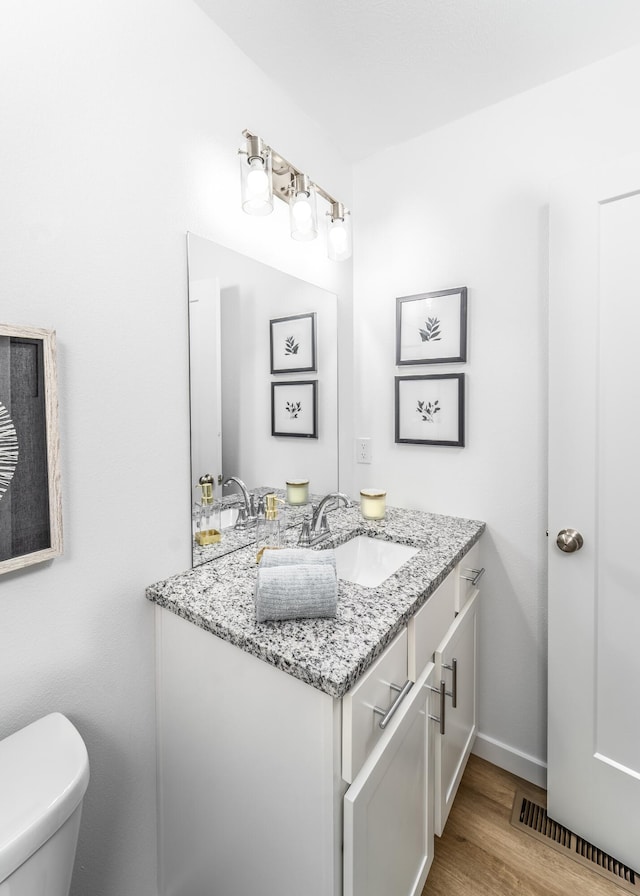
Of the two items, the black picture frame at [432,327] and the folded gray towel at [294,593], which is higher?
the black picture frame at [432,327]

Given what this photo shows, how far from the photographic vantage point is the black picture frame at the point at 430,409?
164 cm

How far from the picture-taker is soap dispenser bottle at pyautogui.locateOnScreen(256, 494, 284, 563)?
1328 mm

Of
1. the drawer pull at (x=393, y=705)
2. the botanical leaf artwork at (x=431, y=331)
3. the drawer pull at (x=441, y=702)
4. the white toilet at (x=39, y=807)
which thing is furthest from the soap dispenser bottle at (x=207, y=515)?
the botanical leaf artwork at (x=431, y=331)

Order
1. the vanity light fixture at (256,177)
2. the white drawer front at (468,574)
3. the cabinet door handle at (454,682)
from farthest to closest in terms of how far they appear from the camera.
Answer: the white drawer front at (468,574)
the cabinet door handle at (454,682)
the vanity light fixture at (256,177)

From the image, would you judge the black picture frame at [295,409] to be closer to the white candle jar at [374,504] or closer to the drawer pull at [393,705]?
the white candle jar at [374,504]

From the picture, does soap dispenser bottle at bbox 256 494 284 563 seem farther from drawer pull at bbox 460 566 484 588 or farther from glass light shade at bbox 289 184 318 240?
glass light shade at bbox 289 184 318 240

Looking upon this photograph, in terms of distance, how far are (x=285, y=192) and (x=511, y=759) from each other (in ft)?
7.19

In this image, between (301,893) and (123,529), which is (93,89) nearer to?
(123,529)

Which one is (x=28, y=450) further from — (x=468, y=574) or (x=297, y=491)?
(x=468, y=574)

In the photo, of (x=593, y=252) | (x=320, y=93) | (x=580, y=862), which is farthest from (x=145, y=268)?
(x=580, y=862)

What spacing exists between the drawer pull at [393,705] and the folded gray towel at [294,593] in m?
0.21

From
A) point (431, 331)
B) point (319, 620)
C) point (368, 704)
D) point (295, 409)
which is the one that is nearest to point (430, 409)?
point (431, 331)

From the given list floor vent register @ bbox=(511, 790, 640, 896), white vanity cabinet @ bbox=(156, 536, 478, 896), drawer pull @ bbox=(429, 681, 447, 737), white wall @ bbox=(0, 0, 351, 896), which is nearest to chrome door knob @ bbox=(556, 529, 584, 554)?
white vanity cabinet @ bbox=(156, 536, 478, 896)

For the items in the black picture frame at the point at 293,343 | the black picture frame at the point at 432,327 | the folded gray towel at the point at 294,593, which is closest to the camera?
the folded gray towel at the point at 294,593
